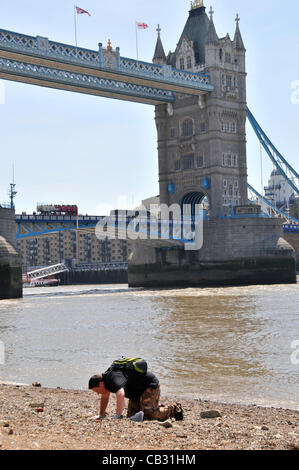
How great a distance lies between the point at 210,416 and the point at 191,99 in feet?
195

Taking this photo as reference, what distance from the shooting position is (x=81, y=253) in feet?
532

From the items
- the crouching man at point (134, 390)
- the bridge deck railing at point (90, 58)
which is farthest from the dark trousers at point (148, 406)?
the bridge deck railing at point (90, 58)

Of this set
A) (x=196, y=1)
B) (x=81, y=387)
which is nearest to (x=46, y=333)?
(x=81, y=387)

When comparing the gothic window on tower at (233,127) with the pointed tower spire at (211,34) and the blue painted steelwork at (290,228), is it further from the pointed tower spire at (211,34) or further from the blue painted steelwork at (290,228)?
the blue painted steelwork at (290,228)

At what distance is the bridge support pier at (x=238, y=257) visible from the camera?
198 feet

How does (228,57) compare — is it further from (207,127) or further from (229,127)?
(207,127)

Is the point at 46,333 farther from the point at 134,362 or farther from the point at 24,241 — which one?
the point at 24,241

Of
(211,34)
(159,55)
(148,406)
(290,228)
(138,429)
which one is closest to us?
(138,429)

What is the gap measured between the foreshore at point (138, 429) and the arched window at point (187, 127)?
5779 centimetres

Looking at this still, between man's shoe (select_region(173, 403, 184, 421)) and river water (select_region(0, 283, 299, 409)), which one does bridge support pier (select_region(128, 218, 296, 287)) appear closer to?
river water (select_region(0, 283, 299, 409))

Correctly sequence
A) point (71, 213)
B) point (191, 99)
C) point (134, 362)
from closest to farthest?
point (134, 362) < point (71, 213) < point (191, 99)

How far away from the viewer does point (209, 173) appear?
66.1 meters

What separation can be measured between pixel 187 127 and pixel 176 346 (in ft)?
163

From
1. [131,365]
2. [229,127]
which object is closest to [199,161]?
[229,127]
